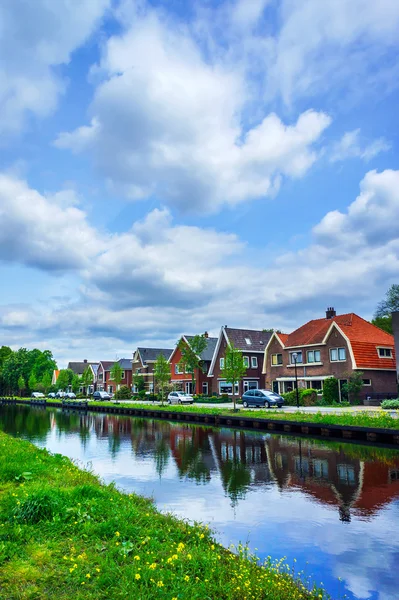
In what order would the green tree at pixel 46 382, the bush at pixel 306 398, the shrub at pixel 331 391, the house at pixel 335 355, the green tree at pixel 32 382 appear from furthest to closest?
the green tree at pixel 32 382
the green tree at pixel 46 382
the house at pixel 335 355
the bush at pixel 306 398
the shrub at pixel 331 391

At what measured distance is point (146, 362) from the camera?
94.6 m

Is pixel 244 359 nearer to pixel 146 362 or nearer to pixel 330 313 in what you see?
pixel 330 313

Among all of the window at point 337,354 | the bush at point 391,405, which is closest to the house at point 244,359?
the window at point 337,354

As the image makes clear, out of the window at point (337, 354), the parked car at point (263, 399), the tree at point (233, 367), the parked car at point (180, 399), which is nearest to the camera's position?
the tree at point (233, 367)

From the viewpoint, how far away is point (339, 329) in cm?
5406

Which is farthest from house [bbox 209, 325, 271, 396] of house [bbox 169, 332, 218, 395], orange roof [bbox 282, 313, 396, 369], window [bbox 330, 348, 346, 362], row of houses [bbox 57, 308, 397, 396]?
window [bbox 330, 348, 346, 362]

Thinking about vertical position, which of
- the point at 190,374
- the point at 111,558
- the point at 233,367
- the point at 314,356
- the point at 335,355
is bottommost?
the point at 111,558

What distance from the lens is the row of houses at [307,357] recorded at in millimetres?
52719

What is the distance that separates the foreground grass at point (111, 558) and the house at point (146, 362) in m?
81.4

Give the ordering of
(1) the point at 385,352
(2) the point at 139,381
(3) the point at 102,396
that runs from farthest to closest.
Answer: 1. (2) the point at 139,381
2. (3) the point at 102,396
3. (1) the point at 385,352

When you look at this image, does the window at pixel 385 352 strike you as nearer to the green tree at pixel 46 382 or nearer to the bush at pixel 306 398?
the bush at pixel 306 398

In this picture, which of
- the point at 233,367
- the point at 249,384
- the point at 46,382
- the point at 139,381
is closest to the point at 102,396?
the point at 139,381

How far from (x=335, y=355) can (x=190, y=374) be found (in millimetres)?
29907

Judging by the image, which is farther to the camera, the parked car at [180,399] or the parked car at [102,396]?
the parked car at [102,396]
